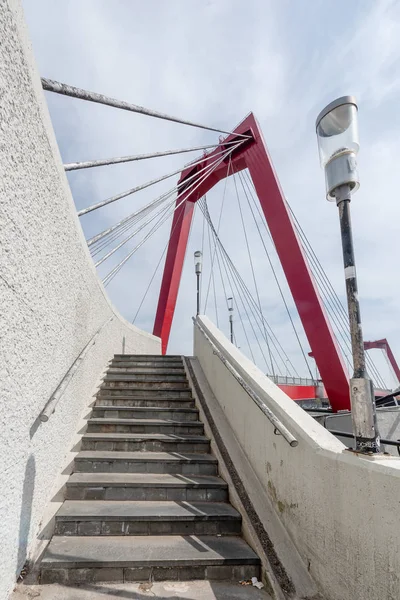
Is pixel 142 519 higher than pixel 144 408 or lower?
lower

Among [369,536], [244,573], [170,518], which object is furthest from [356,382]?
[170,518]

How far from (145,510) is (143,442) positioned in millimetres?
886

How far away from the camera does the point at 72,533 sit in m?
2.41

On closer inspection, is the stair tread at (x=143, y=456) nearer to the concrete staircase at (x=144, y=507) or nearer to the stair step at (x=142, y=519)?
the concrete staircase at (x=144, y=507)

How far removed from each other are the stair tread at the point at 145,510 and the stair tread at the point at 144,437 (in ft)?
2.33

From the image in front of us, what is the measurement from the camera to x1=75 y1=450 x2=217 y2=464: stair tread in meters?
3.12

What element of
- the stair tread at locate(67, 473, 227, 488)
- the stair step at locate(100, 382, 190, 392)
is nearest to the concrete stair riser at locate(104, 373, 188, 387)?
the stair step at locate(100, 382, 190, 392)

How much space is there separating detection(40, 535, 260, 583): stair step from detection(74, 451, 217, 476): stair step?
27.6 inches

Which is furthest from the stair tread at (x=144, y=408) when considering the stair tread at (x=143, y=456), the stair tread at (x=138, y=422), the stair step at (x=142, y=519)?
the stair step at (x=142, y=519)

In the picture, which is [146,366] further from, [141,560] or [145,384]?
[141,560]

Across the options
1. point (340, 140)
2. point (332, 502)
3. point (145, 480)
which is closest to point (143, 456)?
point (145, 480)

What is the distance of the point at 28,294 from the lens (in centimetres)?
209

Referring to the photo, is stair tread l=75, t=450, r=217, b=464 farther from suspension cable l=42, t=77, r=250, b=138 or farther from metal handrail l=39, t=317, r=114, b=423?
suspension cable l=42, t=77, r=250, b=138

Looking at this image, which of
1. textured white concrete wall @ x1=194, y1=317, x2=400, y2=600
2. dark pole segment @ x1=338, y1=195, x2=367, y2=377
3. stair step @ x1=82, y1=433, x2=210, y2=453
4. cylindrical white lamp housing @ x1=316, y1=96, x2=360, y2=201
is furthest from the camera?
stair step @ x1=82, y1=433, x2=210, y2=453
